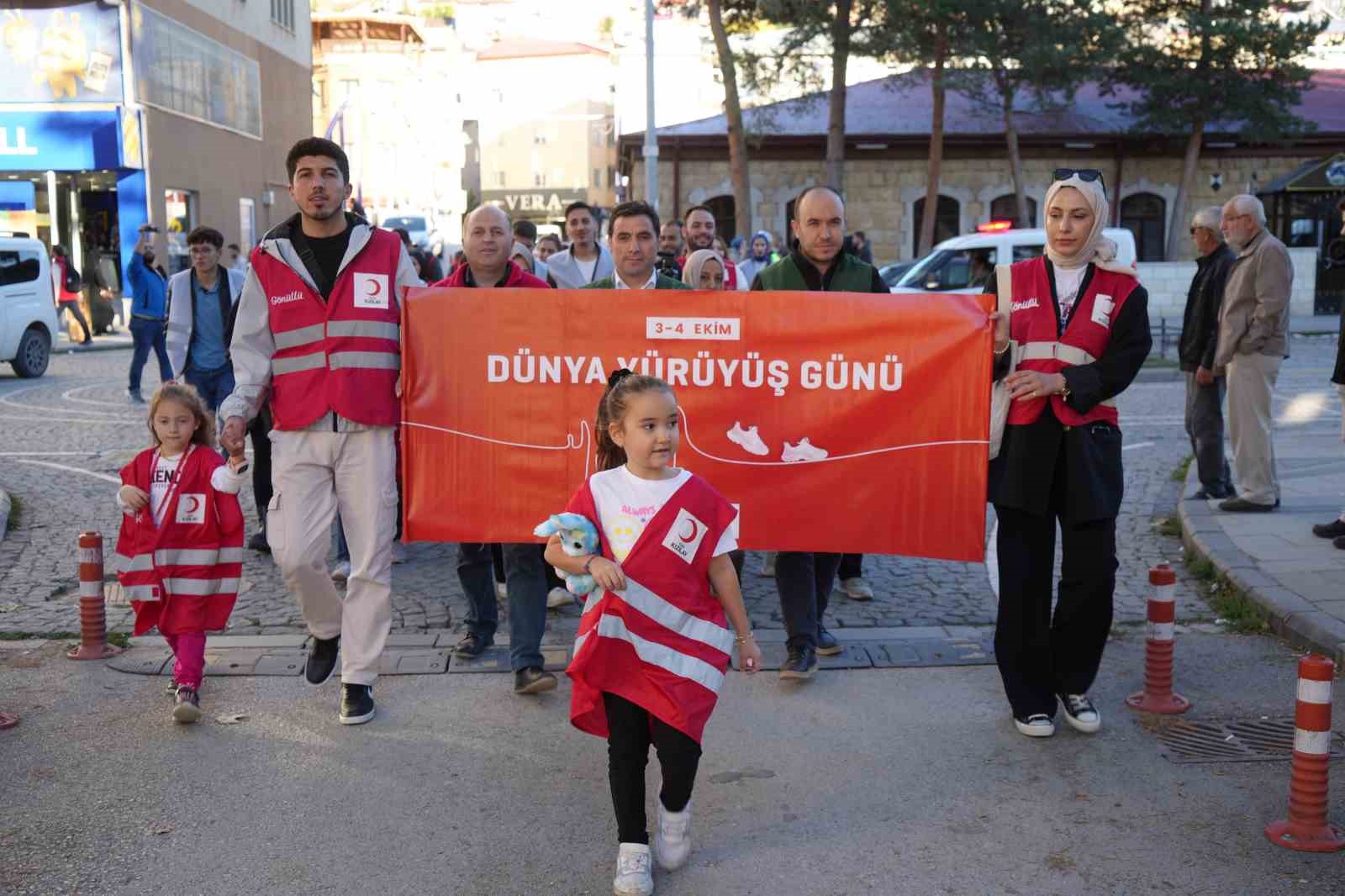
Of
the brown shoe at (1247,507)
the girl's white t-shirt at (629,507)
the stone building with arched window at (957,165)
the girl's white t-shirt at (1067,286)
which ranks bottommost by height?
the brown shoe at (1247,507)

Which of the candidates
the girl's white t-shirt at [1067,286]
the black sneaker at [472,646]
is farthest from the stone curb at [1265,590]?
the black sneaker at [472,646]

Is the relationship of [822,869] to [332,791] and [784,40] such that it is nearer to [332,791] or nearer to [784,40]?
[332,791]

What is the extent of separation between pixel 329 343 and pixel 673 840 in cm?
240

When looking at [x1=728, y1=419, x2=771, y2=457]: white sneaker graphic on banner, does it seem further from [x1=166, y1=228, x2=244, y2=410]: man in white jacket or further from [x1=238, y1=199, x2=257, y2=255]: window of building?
[x1=238, y1=199, x2=257, y2=255]: window of building

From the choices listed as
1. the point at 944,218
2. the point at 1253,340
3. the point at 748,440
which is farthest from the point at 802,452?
the point at 944,218

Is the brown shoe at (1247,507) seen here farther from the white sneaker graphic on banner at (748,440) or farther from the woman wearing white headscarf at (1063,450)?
the white sneaker graphic on banner at (748,440)

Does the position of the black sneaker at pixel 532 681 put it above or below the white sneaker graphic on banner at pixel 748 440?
below

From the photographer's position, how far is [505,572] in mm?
6070

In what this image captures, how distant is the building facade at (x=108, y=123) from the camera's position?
29641mm

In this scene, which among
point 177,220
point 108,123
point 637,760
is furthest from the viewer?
point 177,220

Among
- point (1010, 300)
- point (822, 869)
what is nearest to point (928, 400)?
point (1010, 300)

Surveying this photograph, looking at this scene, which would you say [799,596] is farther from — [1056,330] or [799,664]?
[1056,330]

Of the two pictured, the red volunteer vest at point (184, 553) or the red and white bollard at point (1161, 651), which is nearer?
the red and white bollard at point (1161, 651)

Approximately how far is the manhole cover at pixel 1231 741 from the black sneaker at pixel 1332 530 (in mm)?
3085
